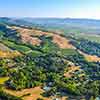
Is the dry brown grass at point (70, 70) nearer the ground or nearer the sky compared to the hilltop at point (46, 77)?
nearer the ground

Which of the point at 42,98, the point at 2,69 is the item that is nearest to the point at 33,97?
the point at 42,98

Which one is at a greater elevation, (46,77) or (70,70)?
(46,77)

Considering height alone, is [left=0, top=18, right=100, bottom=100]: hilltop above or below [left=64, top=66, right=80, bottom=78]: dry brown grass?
above

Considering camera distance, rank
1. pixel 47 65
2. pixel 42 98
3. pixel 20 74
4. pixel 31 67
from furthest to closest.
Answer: pixel 47 65 < pixel 31 67 < pixel 20 74 < pixel 42 98

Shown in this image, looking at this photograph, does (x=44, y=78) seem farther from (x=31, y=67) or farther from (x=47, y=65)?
(x=47, y=65)

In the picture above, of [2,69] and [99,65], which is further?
[99,65]

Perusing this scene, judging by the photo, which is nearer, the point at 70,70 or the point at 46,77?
the point at 46,77

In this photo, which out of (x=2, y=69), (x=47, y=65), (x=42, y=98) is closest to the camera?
(x=42, y=98)

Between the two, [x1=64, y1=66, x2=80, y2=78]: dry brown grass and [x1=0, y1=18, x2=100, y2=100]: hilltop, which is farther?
[x1=64, y1=66, x2=80, y2=78]: dry brown grass

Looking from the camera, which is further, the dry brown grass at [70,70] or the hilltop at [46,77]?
the dry brown grass at [70,70]

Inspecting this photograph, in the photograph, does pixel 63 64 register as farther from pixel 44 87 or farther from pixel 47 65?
pixel 44 87
